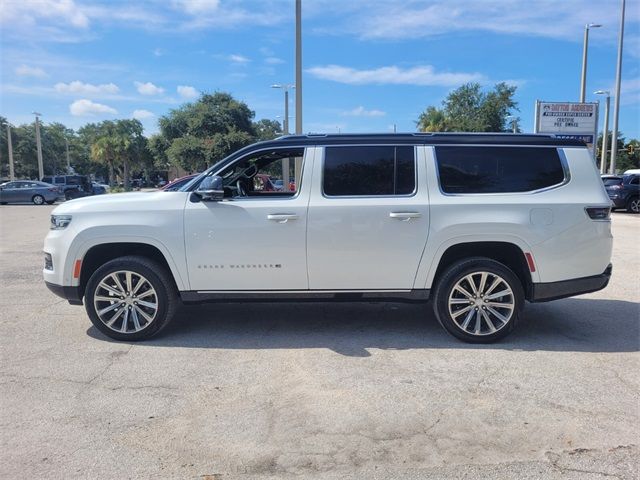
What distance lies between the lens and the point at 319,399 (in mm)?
3840

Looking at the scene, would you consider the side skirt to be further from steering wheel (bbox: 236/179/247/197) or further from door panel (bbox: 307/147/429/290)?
steering wheel (bbox: 236/179/247/197)

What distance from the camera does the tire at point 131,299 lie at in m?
4.94

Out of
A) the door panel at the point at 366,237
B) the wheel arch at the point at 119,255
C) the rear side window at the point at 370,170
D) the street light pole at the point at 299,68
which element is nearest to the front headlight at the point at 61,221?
the wheel arch at the point at 119,255

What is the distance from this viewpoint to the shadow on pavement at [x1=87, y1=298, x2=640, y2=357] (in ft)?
16.4

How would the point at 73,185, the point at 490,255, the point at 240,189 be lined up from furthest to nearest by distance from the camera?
the point at 73,185
the point at 240,189
the point at 490,255

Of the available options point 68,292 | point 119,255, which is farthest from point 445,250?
point 68,292

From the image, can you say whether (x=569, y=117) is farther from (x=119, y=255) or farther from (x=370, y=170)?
(x=119, y=255)

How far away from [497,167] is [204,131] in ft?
109

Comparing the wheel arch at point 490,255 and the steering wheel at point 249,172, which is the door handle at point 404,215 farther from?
the steering wheel at point 249,172

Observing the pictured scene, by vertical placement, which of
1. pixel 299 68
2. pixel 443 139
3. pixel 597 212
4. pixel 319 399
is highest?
pixel 299 68

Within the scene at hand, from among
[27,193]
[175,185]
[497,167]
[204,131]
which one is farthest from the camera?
[204,131]

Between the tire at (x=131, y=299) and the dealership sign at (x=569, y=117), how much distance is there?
21.1 meters

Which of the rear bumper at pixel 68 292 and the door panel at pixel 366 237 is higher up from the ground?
the door panel at pixel 366 237

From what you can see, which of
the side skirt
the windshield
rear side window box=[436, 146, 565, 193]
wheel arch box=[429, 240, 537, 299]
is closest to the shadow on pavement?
the side skirt
